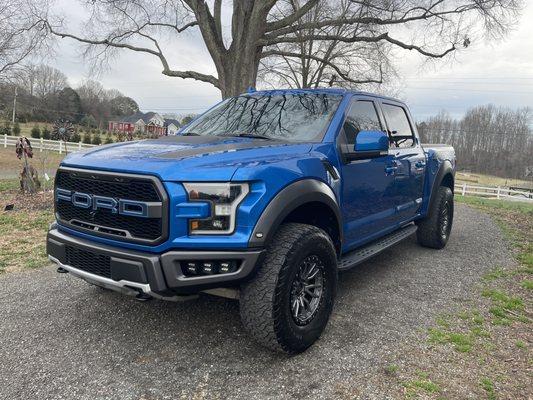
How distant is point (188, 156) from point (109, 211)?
0.63 metres

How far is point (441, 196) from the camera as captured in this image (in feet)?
20.0

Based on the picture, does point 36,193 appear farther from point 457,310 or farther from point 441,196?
point 457,310

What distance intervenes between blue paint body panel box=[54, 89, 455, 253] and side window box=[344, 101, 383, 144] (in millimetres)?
88

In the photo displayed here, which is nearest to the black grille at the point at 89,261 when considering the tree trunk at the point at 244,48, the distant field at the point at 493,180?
the tree trunk at the point at 244,48

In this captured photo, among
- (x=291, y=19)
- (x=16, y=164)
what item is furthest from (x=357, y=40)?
(x=16, y=164)

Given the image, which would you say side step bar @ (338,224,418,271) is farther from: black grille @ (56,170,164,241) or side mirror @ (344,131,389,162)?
black grille @ (56,170,164,241)

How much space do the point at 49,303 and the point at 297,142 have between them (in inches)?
105

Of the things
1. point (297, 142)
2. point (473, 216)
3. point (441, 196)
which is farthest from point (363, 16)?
point (297, 142)

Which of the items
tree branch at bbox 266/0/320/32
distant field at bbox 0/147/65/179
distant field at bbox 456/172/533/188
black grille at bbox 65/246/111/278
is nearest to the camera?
black grille at bbox 65/246/111/278

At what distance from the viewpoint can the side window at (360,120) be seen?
3.88m

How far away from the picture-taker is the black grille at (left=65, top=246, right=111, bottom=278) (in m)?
2.80

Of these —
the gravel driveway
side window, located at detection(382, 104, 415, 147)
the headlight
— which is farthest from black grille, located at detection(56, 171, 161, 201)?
side window, located at detection(382, 104, 415, 147)

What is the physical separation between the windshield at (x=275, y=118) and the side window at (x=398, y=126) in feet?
3.52

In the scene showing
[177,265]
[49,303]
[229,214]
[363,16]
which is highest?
[363,16]
